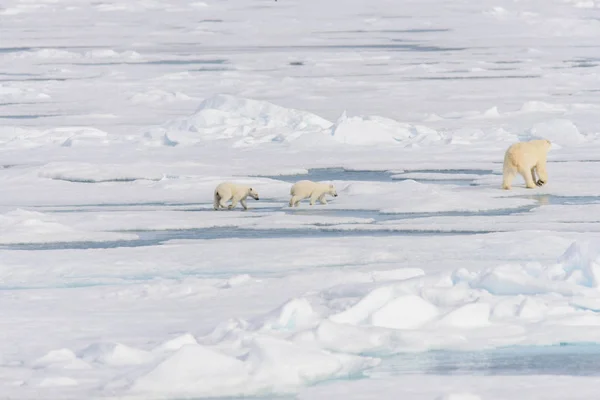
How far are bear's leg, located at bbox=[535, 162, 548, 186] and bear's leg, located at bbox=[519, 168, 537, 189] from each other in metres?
0.05

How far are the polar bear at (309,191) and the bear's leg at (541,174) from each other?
5.54 feet

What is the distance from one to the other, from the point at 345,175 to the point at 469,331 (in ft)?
20.8

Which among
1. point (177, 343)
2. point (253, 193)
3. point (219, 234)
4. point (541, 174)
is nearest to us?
point (177, 343)

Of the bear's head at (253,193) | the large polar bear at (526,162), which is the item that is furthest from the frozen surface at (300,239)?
the bear's head at (253,193)

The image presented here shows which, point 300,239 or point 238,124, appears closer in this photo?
point 300,239

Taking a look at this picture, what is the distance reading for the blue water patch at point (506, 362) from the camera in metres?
4.76

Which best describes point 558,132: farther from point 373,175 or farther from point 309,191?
point 309,191

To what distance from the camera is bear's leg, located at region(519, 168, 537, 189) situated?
1018 centimetres

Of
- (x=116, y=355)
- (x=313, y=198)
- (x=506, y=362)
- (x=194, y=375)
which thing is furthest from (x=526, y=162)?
(x=194, y=375)

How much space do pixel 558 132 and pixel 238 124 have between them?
12.1ft

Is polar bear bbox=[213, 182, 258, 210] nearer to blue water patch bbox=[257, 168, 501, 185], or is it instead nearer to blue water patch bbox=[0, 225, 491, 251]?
blue water patch bbox=[0, 225, 491, 251]

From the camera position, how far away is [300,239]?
8.15 m

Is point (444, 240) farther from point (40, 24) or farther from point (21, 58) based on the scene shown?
point (40, 24)

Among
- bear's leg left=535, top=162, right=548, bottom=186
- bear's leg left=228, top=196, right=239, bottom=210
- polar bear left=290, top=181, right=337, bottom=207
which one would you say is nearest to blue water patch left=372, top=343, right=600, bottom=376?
polar bear left=290, top=181, right=337, bottom=207
